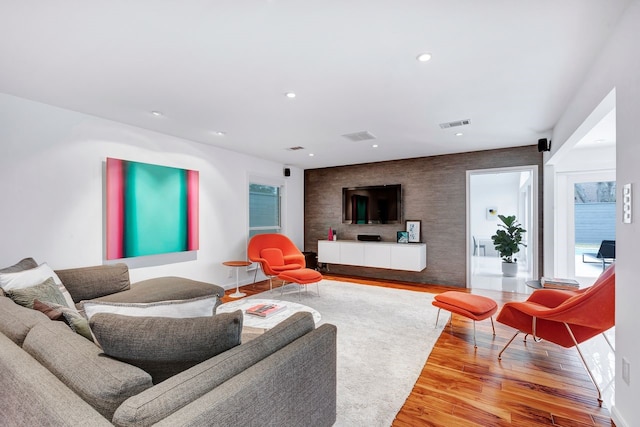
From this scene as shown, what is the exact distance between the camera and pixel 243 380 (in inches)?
39.4

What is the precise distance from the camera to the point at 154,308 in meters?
1.29

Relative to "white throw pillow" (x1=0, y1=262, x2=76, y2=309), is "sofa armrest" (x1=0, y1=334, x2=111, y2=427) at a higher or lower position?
lower

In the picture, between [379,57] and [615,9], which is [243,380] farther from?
[615,9]

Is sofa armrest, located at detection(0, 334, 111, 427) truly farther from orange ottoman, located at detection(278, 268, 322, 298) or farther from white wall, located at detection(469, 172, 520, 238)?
white wall, located at detection(469, 172, 520, 238)

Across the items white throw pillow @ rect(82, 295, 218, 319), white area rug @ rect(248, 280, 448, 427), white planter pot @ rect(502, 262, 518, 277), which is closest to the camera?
white throw pillow @ rect(82, 295, 218, 319)

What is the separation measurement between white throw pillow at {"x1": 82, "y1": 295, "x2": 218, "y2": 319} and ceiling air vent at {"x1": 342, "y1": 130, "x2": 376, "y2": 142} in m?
3.33

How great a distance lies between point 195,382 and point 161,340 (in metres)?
0.22

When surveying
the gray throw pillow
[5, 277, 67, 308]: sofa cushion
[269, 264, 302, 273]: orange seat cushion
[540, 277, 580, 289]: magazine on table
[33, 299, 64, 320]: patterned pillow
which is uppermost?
the gray throw pillow

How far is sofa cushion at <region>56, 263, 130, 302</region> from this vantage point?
292cm

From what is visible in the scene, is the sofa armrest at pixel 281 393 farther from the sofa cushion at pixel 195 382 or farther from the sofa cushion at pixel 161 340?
the sofa cushion at pixel 161 340

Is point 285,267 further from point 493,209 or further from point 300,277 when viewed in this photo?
point 493,209

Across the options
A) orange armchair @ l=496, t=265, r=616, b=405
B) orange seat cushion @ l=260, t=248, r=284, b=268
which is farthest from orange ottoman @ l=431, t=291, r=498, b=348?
orange seat cushion @ l=260, t=248, r=284, b=268

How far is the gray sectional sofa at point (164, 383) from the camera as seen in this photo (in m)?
0.84

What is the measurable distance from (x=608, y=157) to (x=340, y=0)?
5258 mm
